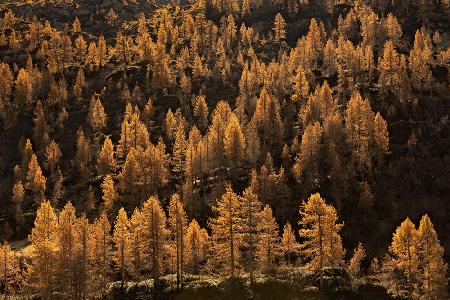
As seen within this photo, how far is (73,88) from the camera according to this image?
6978 inches

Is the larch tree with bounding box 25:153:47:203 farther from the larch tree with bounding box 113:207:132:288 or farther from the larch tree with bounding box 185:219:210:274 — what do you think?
the larch tree with bounding box 113:207:132:288

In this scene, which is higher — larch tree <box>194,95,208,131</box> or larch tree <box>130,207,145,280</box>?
larch tree <box>194,95,208,131</box>

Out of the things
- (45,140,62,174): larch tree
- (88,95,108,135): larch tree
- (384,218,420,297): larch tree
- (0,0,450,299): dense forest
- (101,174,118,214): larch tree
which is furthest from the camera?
(88,95,108,135): larch tree

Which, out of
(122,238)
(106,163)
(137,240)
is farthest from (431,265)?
(106,163)

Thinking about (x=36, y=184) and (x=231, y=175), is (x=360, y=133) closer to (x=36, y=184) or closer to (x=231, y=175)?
(x=231, y=175)

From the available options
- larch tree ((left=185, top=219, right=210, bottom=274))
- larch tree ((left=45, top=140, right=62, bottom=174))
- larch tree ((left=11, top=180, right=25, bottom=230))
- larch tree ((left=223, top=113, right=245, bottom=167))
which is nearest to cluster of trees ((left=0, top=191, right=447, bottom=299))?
larch tree ((left=185, top=219, right=210, bottom=274))

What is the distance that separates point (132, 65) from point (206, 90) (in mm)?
38425

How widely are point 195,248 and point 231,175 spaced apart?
3656cm

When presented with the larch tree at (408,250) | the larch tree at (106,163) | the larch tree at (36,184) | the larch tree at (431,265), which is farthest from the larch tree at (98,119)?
the larch tree at (431,265)

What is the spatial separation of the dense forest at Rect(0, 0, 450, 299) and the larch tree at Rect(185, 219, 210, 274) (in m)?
0.35

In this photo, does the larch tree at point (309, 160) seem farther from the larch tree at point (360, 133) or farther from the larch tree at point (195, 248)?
the larch tree at point (195, 248)

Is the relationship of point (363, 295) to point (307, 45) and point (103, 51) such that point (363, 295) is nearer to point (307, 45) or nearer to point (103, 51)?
point (307, 45)

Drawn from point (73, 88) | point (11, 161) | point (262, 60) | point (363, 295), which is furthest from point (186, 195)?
point (262, 60)

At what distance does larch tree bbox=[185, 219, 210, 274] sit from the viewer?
2874 inches
